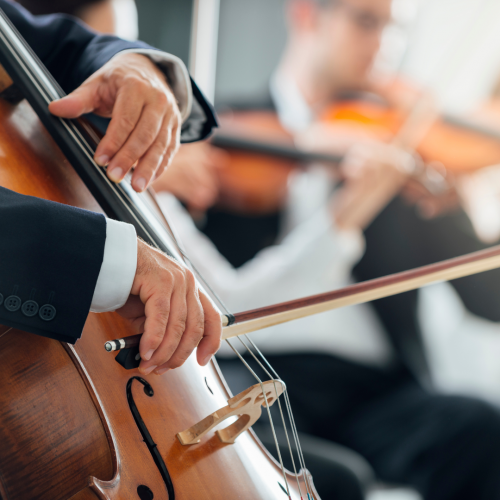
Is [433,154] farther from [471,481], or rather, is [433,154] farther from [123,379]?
[123,379]

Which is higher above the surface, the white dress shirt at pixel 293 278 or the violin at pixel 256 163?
the violin at pixel 256 163

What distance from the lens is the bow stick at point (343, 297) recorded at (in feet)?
1.70

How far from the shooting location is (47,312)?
395 millimetres

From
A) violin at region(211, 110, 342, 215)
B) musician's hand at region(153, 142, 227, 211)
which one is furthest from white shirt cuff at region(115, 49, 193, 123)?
violin at region(211, 110, 342, 215)

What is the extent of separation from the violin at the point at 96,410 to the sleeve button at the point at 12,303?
5cm

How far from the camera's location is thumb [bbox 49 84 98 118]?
554 mm

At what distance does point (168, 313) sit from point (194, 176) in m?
1.00

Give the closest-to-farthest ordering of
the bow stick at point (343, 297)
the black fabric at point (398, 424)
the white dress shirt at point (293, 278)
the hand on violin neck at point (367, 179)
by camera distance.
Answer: the bow stick at point (343, 297)
the black fabric at point (398, 424)
the white dress shirt at point (293, 278)
the hand on violin neck at point (367, 179)

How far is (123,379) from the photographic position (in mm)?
454

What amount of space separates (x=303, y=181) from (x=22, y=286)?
1.47 metres

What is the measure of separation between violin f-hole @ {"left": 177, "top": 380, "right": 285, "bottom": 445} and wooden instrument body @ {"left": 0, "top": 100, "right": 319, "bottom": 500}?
0.03ft

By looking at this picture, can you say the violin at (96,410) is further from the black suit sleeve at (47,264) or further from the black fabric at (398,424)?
the black fabric at (398,424)

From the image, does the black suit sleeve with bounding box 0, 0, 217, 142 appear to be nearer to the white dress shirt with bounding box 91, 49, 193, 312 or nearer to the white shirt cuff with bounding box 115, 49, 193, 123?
the white shirt cuff with bounding box 115, 49, 193, 123

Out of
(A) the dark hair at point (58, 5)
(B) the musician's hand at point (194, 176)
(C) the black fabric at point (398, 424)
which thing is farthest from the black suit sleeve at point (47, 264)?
(A) the dark hair at point (58, 5)
